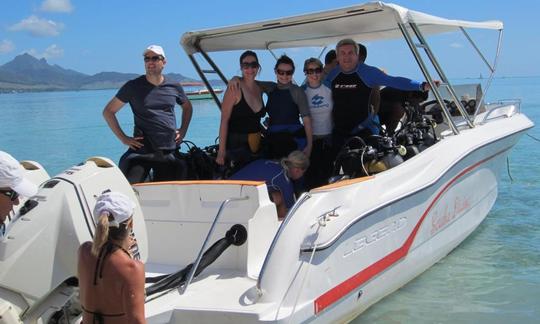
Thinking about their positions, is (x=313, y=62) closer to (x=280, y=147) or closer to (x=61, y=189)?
(x=280, y=147)

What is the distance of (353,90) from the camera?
4.79 metres

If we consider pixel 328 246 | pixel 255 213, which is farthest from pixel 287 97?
pixel 328 246

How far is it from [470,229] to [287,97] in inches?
90.7

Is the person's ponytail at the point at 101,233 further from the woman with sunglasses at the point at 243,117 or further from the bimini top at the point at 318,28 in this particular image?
the bimini top at the point at 318,28

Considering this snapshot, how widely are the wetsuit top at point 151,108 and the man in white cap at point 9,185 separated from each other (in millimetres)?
1870

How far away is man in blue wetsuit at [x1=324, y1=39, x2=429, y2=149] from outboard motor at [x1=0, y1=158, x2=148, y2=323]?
2.39 m

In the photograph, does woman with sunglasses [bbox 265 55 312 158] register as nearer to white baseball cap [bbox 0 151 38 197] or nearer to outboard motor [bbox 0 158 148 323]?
outboard motor [bbox 0 158 148 323]

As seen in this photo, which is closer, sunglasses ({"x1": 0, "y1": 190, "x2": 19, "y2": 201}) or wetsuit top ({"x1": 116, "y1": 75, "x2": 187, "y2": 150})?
sunglasses ({"x1": 0, "y1": 190, "x2": 19, "y2": 201})

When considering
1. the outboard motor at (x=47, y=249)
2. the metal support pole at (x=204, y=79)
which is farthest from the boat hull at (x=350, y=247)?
the metal support pole at (x=204, y=79)

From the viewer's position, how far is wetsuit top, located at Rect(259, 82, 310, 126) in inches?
186

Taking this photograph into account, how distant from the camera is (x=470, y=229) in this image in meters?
5.65

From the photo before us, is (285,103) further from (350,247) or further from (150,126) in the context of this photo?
(350,247)

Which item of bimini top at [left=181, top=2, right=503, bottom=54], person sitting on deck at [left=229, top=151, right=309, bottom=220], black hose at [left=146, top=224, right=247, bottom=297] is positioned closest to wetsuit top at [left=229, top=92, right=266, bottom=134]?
person sitting on deck at [left=229, top=151, right=309, bottom=220]

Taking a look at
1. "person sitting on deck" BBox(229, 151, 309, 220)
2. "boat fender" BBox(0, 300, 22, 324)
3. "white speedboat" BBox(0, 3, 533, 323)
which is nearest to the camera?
"boat fender" BBox(0, 300, 22, 324)
